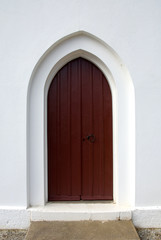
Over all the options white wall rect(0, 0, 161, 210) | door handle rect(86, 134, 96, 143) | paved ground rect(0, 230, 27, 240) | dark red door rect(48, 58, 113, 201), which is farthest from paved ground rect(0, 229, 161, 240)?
door handle rect(86, 134, 96, 143)

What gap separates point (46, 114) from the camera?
3.32 meters

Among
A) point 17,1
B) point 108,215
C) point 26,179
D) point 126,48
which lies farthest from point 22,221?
point 17,1

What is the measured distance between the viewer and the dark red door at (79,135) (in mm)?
3369

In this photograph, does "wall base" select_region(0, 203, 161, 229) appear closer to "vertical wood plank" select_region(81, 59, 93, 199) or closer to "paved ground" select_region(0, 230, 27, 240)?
"paved ground" select_region(0, 230, 27, 240)

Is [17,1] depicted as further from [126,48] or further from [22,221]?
[22,221]

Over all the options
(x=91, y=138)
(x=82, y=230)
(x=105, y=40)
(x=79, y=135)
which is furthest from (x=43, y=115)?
(x=82, y=230)

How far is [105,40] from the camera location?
9.95 ft

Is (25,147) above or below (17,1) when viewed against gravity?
below

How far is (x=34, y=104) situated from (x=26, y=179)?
4.13ft

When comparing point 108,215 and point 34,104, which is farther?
point 34,104

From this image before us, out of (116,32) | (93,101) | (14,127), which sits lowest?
(14,127)

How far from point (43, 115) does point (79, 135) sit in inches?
28.9

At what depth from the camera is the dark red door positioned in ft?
11.1

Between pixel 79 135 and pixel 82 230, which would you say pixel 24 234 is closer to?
pixel 82 230
